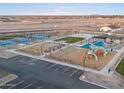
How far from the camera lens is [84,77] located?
18.5m

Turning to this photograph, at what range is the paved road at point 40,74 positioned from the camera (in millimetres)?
16281

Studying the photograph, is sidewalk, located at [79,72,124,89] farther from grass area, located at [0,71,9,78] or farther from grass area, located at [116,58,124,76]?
grass area, located at [0,71,9,78]

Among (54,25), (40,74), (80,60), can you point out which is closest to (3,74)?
(40,74)

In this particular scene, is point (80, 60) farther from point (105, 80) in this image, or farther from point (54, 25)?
point (54, 25)

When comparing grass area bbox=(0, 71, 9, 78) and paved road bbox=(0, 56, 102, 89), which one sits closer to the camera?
paved road bbox=(0, 56, 102, 89)

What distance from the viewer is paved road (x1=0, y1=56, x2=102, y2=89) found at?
16.3 m

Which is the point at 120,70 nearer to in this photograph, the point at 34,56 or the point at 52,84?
the point at 52,84

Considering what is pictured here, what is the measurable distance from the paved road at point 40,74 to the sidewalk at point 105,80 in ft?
2.95

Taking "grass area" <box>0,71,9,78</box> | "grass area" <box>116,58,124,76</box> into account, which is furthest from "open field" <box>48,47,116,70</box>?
"grass area" <box>0,71,9,78</box>

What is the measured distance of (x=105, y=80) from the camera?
58.9 ft

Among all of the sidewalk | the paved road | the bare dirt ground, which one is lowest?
the sidewalk

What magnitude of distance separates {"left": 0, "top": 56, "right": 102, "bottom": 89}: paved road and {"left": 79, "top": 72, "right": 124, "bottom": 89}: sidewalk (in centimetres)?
90

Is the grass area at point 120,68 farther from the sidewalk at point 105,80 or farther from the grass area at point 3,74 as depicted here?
the grass area at point 3,74

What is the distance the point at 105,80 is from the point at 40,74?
8095mm
